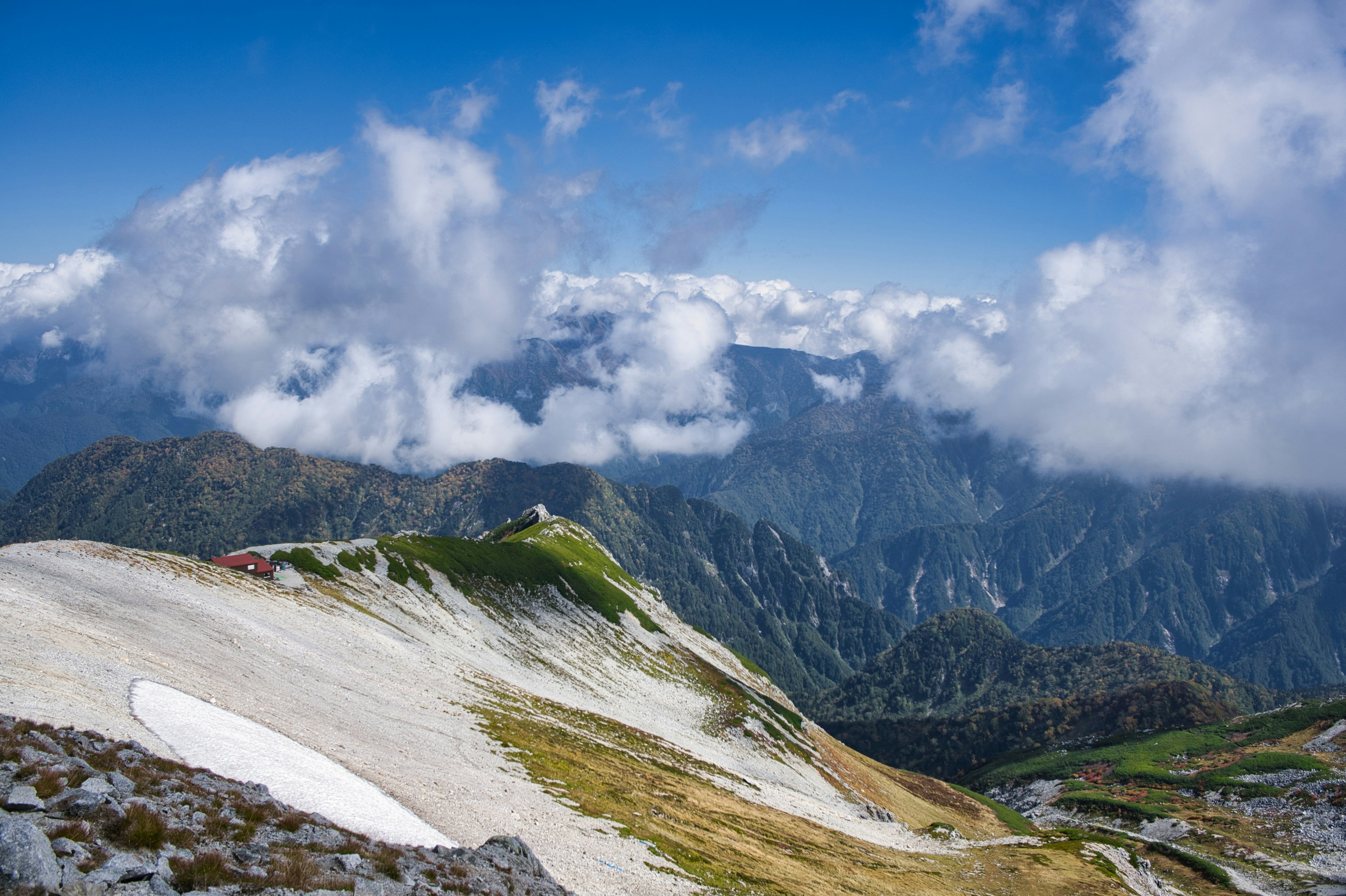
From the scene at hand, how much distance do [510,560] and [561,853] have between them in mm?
139371

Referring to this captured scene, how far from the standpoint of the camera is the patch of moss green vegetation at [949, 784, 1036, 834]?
13975cm

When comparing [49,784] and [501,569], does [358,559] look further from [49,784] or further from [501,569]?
[49,784]

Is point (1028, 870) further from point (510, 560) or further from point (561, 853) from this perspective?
point (510, 560)

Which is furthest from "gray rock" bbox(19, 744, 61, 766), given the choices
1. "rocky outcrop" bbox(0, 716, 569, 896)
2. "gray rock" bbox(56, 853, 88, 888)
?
"gray rock" bbox(56, 853, 88, 888)

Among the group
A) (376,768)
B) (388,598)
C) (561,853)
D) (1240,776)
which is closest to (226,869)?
(561,853)

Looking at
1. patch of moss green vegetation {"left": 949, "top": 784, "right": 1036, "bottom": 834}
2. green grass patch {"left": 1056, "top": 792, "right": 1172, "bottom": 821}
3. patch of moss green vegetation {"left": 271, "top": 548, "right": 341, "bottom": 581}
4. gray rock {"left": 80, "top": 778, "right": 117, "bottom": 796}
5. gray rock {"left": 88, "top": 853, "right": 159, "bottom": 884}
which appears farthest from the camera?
green grass patch {"left": 1056, "top": 792, "right": 1172, "bottom": 821}

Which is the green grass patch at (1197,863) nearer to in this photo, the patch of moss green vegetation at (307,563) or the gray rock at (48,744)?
the gray rock at (48,744)

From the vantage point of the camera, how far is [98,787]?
770 inches

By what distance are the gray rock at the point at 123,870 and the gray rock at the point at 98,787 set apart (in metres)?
3.71

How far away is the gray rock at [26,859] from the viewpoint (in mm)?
13812

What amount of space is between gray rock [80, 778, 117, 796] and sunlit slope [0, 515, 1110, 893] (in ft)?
43.7

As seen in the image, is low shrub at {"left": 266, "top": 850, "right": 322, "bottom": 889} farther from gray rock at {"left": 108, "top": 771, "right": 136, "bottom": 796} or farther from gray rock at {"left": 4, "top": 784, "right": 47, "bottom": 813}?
gray rock at {"left": 4, "top": 784, "right": 47, "bottom": 813}

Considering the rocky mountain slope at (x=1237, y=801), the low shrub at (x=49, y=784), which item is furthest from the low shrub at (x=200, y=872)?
the rocky mountain slope at (x=1237, y=801)

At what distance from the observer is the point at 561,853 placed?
112 feet
